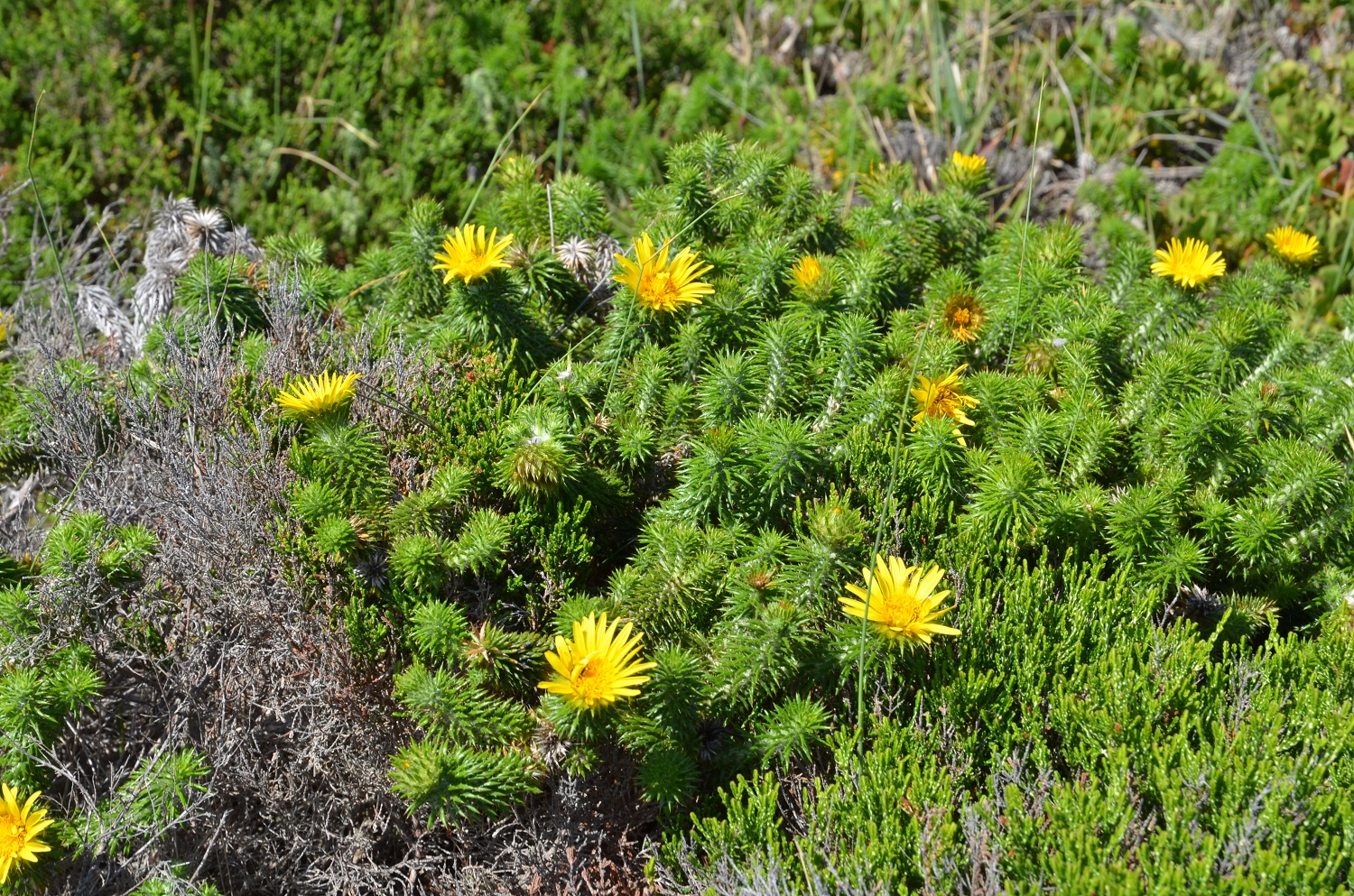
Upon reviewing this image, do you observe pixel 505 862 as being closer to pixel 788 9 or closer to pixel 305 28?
pixel 305 28

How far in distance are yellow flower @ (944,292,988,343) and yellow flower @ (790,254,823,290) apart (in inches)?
16.7

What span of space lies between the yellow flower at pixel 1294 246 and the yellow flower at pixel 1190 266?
1.05 feet

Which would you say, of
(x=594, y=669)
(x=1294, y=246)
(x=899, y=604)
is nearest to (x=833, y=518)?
(x=899, y=604)

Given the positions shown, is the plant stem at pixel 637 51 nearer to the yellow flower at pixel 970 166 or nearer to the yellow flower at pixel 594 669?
the yellow flower at pixel 970 166

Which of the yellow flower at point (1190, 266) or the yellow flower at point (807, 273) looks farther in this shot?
the yellow flower at point (1190, 266)

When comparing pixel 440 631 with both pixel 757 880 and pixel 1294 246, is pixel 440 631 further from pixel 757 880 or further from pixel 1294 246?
pixel 1294 246

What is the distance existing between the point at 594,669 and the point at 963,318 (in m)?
1.56

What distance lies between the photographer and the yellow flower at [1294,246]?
3.11 meters

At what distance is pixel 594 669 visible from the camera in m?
2.00

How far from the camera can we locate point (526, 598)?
2441mm

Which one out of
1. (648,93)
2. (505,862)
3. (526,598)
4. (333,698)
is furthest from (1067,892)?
(648,93)

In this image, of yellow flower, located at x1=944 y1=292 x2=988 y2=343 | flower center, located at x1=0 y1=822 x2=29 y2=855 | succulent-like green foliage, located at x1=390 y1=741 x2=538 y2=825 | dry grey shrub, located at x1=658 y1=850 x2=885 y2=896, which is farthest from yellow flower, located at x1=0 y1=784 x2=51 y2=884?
yellow flower, located at x1=944 y1=292 x2=988 y2=343

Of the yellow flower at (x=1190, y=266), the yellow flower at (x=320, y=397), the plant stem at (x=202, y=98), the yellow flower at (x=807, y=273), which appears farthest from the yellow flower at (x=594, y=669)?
the plant stem at (x=202, y=98)

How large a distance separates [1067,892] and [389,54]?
4.41m
